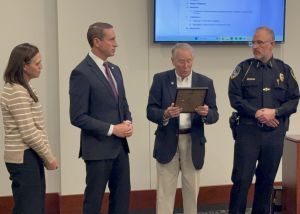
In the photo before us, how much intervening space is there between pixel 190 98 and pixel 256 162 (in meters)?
0.84

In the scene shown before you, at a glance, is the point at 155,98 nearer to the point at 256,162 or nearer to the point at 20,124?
the point at 256,162

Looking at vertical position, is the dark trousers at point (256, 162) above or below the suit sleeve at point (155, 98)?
below


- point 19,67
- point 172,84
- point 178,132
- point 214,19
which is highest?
point 214,19

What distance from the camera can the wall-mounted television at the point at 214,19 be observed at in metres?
4.05

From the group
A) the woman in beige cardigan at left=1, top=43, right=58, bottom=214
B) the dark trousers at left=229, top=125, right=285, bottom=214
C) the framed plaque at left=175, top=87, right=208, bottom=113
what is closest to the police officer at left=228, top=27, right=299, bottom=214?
the dark trousers at left=229, top=125, right=285, bottom=214

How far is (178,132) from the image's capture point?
3158mm

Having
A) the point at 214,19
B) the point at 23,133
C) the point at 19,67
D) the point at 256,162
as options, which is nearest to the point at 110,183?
the point at 23,133

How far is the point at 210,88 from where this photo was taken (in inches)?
126

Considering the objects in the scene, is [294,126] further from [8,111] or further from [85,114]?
[8,111]

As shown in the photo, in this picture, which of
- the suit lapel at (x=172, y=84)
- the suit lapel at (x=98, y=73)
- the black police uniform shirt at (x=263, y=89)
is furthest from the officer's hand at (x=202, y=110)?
the suit lapel at (x=98, y=73)

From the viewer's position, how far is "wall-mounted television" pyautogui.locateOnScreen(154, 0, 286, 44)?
13.3 ft

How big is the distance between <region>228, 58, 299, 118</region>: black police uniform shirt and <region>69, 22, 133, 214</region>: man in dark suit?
3.13 feet

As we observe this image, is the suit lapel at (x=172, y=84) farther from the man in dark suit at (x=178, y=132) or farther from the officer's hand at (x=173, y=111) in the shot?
the officer's hand at (x=173, y=111)

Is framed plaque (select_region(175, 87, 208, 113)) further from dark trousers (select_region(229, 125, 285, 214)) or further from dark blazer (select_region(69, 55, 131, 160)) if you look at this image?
dark trousers (select_region(229, 125, 285, 214))
